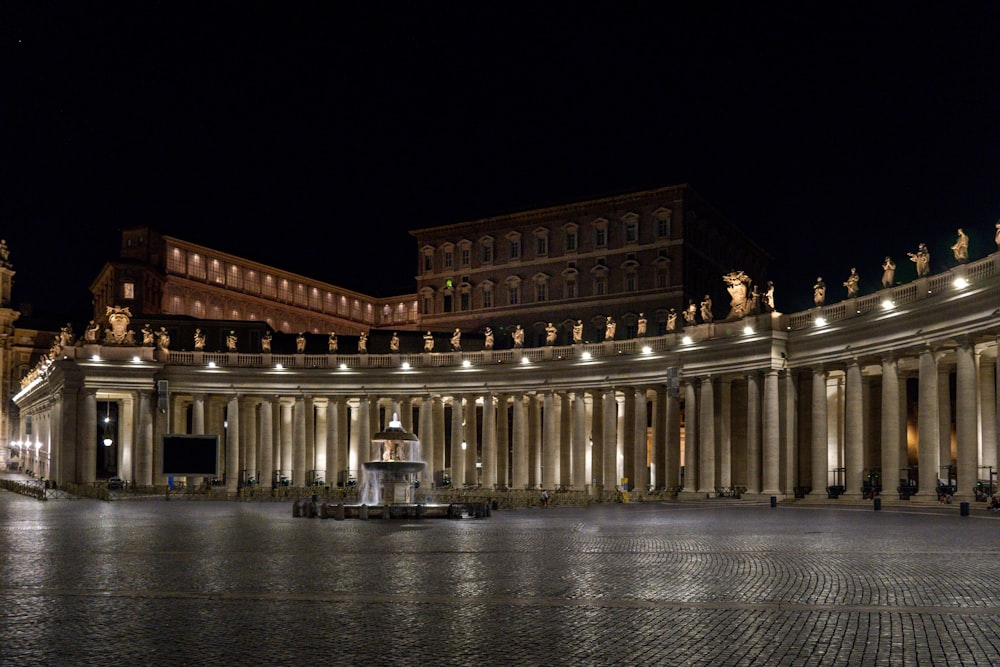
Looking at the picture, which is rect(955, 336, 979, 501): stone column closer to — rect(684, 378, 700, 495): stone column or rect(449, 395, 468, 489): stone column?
rect(684, 378, 700, 495): stone column

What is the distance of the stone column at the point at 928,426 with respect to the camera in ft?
185

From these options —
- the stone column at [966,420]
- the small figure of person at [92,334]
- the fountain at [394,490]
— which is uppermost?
the small figure of person at [92,334]

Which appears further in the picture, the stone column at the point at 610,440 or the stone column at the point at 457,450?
the stone column at the point at 457,450

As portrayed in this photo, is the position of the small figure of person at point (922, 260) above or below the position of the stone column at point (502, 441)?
above

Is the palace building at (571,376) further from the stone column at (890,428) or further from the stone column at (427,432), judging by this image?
the stone column at (427,432)

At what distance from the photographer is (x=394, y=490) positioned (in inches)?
2426

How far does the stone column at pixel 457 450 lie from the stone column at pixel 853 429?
1557 inches

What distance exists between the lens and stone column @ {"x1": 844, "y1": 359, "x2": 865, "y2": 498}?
6344cm

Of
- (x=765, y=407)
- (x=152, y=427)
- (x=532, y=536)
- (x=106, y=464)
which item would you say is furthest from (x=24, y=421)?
(x=532, y=536)

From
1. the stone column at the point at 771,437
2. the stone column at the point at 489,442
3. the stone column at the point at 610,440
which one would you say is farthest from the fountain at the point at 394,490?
the stone column at the point at 489,442

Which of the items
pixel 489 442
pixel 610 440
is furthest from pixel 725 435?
pixel 489 442

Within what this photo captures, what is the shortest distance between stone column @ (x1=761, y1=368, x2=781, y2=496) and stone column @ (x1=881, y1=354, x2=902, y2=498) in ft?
32.8

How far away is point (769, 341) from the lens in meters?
70.3

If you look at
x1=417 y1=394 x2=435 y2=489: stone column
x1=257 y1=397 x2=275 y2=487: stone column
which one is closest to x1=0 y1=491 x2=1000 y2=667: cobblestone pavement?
x1=417 y1=394 x2=435 y2=489: stone column
